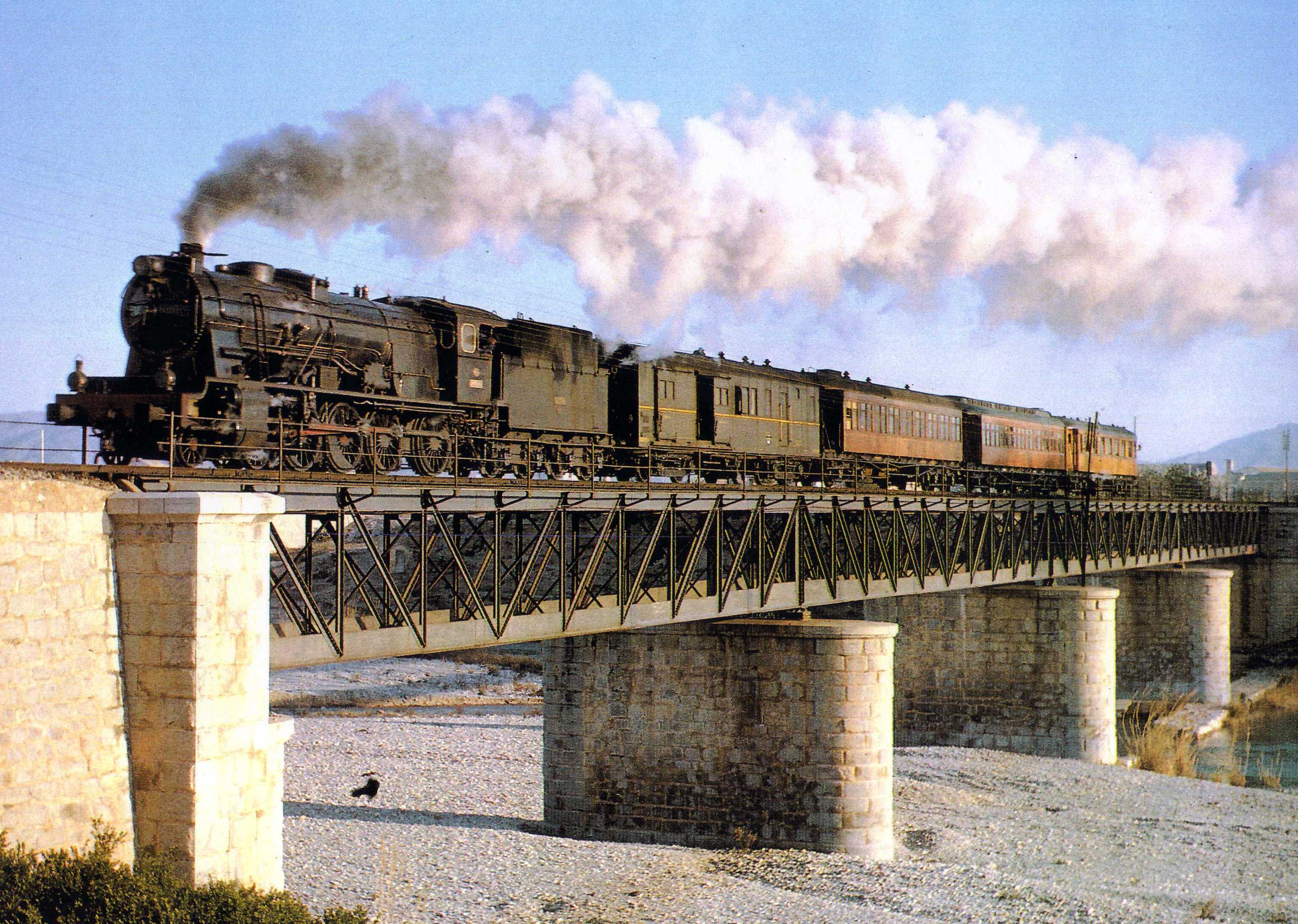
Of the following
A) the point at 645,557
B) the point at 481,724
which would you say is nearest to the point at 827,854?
the point at 645,557

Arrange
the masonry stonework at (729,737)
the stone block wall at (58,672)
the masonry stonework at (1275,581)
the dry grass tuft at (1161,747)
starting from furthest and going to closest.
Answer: the masonry stonework at (1275,581)
the dry grass tuft at (1161,747)
the masonry stonework at (729,737)
the stone block wall at (58,672)

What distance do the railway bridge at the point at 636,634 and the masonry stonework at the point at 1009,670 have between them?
0.23 feet

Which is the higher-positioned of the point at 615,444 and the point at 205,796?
the point at 615,444

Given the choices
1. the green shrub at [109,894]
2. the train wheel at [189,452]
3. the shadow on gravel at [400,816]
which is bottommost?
the shadow on gravel at [400,816]

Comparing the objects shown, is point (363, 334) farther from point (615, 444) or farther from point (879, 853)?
point (879, 853)

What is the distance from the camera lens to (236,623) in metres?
12.2

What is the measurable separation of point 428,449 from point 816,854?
1067cm

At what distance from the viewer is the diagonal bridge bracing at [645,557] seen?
15.7 m

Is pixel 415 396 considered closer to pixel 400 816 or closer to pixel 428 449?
pixel 428 449

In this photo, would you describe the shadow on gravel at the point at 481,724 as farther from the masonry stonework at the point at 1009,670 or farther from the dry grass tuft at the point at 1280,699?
the dry grass tuft at the point at 1280,699

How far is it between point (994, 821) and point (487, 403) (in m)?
14.7

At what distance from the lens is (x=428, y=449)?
76.1ft

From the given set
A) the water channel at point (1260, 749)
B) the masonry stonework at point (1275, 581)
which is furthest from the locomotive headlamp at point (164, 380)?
the masonry stonework at point (1275, 581)

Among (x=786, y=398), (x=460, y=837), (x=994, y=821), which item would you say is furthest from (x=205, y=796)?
(x=786, y=398)
